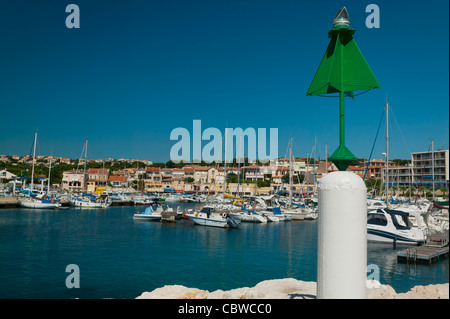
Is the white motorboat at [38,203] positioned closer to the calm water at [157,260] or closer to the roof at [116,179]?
the calm water at [157,260]

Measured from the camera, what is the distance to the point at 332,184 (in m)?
3.79

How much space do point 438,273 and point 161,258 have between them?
13311 mm

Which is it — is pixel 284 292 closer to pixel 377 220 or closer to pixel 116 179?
pixel 377 220

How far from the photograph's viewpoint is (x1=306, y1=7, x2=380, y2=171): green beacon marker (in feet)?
13.4

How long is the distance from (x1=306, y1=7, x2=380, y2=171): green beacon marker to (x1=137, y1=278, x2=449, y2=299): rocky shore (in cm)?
391

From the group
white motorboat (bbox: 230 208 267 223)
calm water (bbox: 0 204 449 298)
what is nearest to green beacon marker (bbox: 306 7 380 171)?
calm water (bbox: 0 204 449 298)

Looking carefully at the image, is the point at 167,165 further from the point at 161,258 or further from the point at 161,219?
the point at 161,258

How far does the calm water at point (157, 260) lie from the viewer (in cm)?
1419

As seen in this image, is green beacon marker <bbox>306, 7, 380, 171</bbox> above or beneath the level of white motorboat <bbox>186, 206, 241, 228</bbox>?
above

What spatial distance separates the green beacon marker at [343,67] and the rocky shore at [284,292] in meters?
3.91

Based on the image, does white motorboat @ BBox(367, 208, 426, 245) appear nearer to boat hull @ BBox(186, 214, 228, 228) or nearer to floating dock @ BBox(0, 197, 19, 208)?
boat hull @ BBox(186, 214, 228, 228)

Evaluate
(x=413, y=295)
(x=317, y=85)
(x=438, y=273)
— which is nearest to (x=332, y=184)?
(x=317, y=85)

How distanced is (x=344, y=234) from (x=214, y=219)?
2963 centimetres

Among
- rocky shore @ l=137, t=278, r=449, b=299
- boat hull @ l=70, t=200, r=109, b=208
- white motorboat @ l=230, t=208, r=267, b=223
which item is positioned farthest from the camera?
boat hull @ l=70, t=200, r=109, b=208
